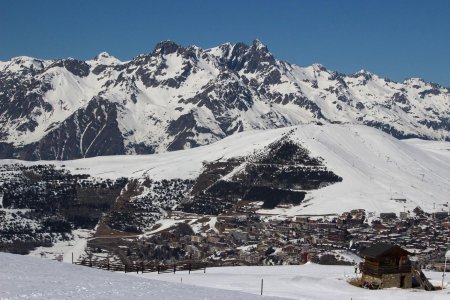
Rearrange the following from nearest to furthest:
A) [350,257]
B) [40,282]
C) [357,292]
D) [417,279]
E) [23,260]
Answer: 1. [40,282]
2. [23,260]
3. [357,292]
4. [417,279]
5. [350,257]

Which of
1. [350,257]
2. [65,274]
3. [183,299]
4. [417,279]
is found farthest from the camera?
[350,257]

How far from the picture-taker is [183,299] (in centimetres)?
4312

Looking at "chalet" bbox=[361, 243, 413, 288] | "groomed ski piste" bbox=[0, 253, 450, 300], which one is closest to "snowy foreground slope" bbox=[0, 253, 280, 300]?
"groomed ski piste" bbox=[0, 253, 450, 300]

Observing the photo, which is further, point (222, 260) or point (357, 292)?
point (222, 260)

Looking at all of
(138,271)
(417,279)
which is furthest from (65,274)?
(417,279)

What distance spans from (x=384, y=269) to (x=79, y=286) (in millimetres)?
38387

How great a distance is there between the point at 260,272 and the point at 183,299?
121 ft

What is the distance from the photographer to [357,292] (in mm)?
63562

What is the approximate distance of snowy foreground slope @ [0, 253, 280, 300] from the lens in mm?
41719

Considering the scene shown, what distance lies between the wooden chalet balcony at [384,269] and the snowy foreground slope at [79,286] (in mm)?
26551

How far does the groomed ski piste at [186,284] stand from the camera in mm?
43406

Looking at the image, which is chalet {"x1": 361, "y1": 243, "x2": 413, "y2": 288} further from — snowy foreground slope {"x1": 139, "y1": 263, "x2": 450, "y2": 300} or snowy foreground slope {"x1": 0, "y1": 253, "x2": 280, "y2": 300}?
snowy foreground slope {"x1": 0, "y1": 253, "x2": 280, "y2": 300}

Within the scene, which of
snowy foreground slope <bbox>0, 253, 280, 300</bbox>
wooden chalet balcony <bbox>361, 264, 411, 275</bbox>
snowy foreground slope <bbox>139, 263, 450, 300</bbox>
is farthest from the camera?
wooden chalet balcony <bbox>361, 264, 411, 275</bbox>

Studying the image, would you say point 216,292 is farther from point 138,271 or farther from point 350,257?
point 350,257
